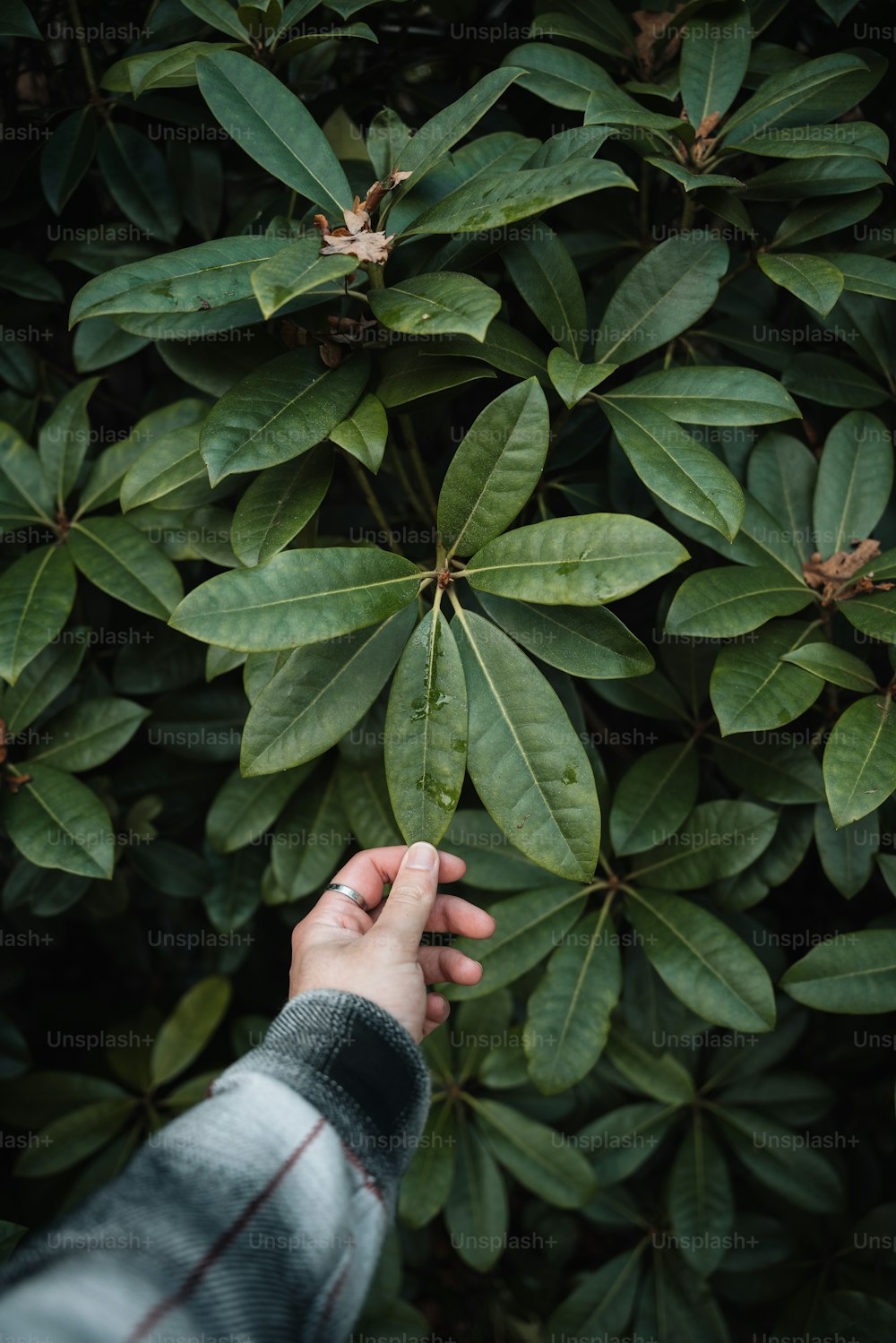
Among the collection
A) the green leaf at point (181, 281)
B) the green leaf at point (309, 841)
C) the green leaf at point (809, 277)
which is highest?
the green leaf at point (181, 281)

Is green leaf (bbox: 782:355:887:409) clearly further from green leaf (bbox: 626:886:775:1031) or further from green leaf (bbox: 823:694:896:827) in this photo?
green leaf (bbox: 626:886:775:1031)

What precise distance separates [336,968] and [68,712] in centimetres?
80

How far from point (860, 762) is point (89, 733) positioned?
117cm

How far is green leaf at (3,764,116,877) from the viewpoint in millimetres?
1328

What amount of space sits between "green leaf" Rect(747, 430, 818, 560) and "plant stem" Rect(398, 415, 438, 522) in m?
0.48

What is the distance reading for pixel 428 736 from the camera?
3.56 feet

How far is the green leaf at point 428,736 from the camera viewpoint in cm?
107

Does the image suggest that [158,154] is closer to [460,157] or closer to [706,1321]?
[460,157]

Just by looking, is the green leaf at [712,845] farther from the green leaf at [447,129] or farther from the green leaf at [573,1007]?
the green leaf at [447,129]

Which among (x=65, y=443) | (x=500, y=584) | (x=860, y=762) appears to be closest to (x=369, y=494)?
(x=500, y=584)

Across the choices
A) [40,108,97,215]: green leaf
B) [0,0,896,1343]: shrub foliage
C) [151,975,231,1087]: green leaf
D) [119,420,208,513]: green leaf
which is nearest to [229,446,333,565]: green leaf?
[0,0,896,1343]: shrub foliage

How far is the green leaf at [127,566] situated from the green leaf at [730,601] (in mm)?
719

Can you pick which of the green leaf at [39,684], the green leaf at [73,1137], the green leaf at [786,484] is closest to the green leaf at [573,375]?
the green leaf at [786,484]

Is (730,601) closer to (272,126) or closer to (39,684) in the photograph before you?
(272,126)
